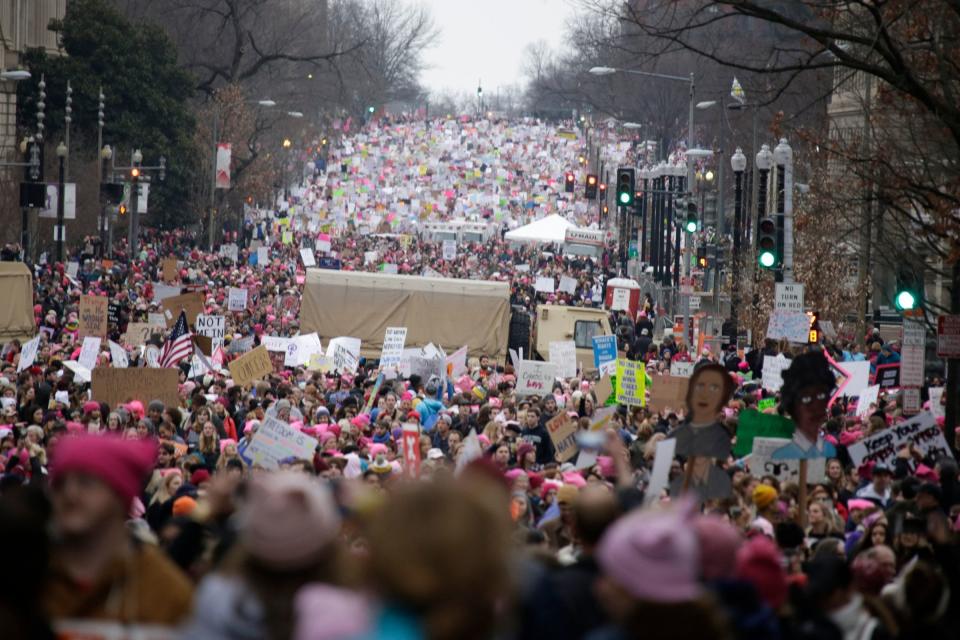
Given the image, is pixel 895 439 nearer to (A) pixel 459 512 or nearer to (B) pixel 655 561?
(B) pixel 655 561

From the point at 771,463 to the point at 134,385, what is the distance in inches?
422

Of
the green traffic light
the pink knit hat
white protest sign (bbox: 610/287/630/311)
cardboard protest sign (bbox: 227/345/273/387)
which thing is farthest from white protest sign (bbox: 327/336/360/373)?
the pink knit hat

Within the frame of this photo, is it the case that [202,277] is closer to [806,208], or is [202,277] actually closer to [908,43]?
[806,208]

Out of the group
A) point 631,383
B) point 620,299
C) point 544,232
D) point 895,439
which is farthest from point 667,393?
point 544,232

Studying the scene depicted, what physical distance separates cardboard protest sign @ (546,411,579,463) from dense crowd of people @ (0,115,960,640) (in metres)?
0.04

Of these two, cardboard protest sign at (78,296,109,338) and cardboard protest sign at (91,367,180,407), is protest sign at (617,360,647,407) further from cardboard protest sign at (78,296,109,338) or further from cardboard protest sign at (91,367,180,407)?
cardboard protest sign at (78,296,109,338)

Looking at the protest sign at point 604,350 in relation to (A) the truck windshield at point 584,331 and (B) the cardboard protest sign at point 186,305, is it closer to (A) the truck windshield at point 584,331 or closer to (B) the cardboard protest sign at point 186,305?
(A) the truck windshield at point 584,331

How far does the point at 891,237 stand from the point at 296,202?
82427 mm

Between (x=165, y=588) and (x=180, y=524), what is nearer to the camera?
(x=165, y=588)

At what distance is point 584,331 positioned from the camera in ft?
119

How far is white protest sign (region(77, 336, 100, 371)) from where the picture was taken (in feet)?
82.3

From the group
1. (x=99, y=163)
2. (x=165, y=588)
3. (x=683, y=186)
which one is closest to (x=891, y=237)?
(x=683, y=186)

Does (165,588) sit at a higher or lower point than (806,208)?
→ lower

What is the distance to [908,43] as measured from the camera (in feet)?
57.7
